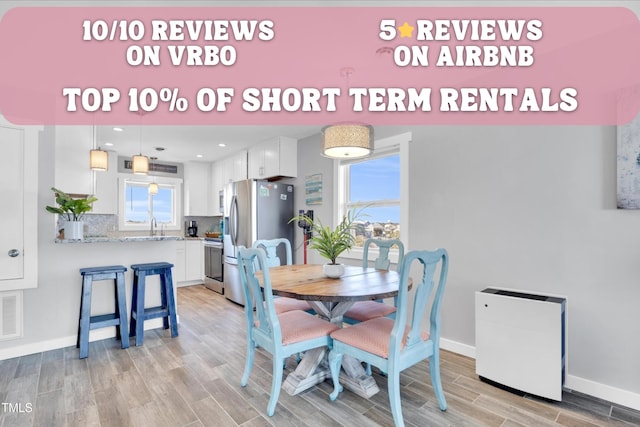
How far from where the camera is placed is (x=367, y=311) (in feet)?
7.84

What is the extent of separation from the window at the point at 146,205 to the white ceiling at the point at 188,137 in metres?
0.69

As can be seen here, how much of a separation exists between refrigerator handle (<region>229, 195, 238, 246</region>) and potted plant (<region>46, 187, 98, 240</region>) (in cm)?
183

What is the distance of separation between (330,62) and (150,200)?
4.92 m

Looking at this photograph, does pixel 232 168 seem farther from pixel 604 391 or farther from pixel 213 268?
pixel 604 391

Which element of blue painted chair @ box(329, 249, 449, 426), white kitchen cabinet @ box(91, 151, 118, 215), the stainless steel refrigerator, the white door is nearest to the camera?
blue painted chair @ box(329, 249, 449, 426)

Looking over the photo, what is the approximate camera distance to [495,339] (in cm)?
218

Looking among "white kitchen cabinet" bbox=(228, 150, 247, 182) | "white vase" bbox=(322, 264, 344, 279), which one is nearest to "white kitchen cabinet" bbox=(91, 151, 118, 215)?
"white kitchen cabinet" bbox=(228, 150, 247, 182)

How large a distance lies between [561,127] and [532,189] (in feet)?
1.58

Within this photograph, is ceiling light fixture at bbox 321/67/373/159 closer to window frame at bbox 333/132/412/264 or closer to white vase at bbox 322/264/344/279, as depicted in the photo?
→ white vase at bbox 322/264/344/279

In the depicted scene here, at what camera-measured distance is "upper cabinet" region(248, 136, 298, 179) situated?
4.45 meters

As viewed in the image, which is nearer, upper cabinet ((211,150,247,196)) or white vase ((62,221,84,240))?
white vase ((62,221,84,240))

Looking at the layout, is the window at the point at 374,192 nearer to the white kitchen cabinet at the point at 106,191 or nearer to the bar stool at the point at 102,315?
the bar stool at the point at 102,315

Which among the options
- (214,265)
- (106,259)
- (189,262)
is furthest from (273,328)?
(189,262)

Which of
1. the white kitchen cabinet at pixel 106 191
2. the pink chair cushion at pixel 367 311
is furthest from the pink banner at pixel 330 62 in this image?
the white kitchen cabinet at pixel 106 191
